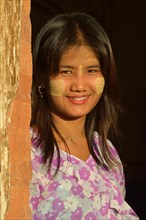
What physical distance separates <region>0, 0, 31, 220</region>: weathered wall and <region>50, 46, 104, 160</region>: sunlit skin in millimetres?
720

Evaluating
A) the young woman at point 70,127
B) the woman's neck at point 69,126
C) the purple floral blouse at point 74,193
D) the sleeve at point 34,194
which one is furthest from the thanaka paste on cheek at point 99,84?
the sleeve at point 34,194

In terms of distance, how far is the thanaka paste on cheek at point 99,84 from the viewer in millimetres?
1993

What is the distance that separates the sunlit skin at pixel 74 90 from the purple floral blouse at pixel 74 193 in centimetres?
10

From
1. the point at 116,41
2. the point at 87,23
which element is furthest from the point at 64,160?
the point at 116,41

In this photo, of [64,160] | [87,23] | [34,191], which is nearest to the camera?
[34,191]

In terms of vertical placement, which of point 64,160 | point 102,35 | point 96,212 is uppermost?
point 102,35

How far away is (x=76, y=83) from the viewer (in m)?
1.90

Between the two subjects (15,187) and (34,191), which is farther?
(34,191)

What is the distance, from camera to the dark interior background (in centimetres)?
516

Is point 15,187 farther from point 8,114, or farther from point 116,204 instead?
point 116,204

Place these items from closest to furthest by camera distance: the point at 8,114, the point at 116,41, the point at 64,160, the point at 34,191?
the point at 8,114, the point at 34,191, the point at 64,160, the point at 116,41

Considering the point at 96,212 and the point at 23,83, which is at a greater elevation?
the point at 23,83

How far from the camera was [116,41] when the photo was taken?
214 inches

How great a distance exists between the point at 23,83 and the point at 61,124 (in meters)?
0.88
